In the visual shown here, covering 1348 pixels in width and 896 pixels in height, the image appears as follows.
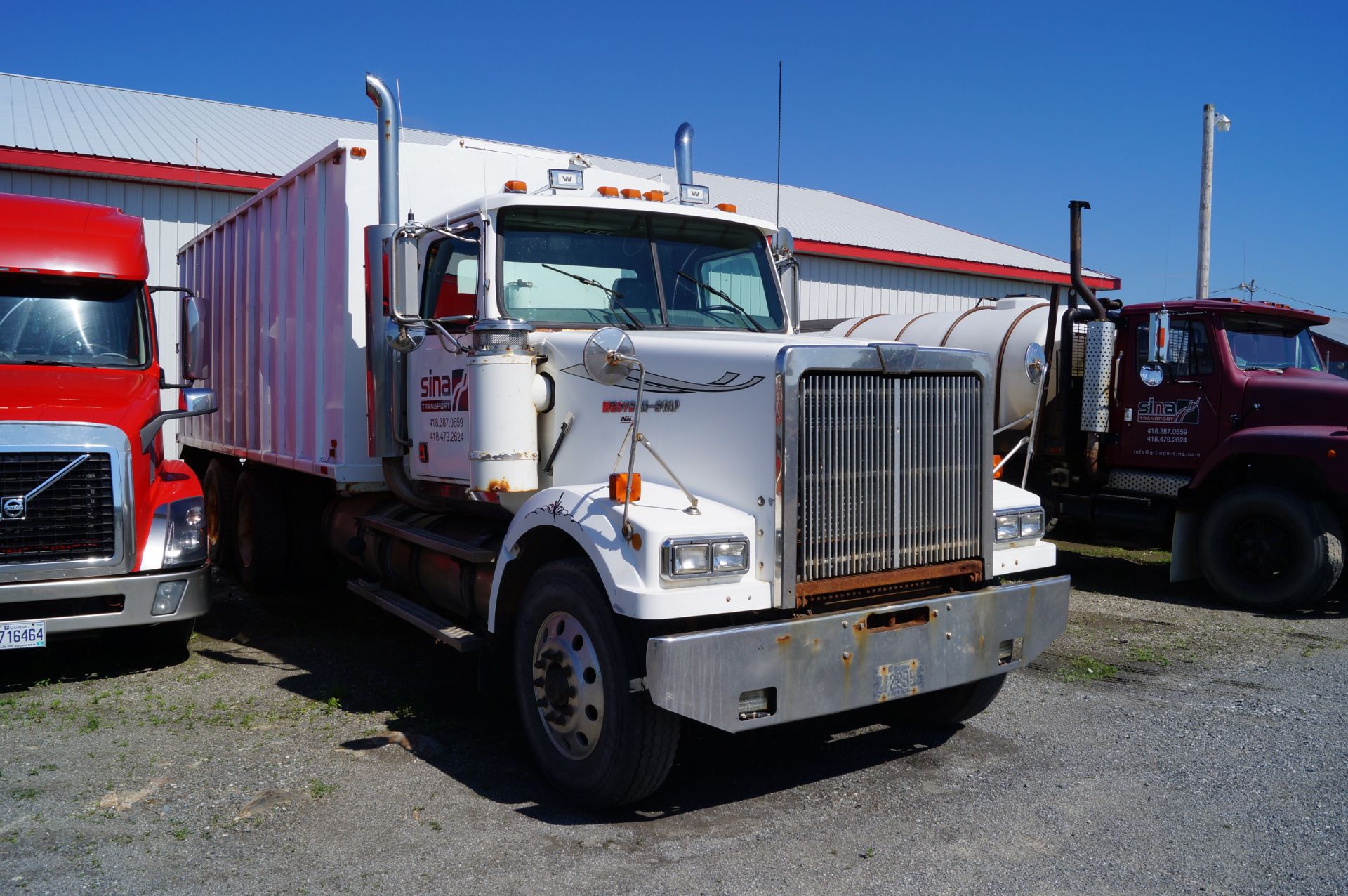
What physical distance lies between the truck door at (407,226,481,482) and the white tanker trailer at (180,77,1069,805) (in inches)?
0.9

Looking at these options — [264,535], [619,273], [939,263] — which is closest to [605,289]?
[619,273]

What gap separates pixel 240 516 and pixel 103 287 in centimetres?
290

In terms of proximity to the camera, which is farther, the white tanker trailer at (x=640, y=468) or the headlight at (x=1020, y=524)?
the headlight at (x=1020, y=524)

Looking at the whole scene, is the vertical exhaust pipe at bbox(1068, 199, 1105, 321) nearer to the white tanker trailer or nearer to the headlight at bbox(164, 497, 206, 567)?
the white tanker trailer

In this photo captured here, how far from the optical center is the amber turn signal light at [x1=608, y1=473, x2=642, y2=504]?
431cm

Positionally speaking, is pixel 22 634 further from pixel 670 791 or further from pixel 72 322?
pixel 670 791

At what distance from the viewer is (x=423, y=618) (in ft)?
19.5

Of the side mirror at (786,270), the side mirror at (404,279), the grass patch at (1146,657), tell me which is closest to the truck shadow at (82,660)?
the side mirror at (404,279)

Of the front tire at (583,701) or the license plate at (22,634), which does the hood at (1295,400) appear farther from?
the license plate at (22,634)

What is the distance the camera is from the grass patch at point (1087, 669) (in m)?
6.75

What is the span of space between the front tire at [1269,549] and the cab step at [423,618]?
22.2ft

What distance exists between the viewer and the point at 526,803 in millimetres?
4535

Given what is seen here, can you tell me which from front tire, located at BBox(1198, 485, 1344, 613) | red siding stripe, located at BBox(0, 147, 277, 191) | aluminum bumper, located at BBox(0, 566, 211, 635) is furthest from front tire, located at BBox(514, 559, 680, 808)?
red siding stripe, located at BBox(0, 147, 277, 191)

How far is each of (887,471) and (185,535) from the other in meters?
4.62
